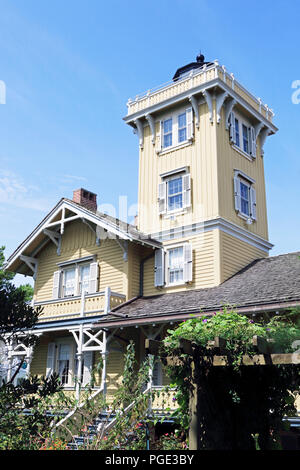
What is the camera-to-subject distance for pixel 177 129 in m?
20.5

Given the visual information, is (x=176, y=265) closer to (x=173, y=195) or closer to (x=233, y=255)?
(x=233, y=255)

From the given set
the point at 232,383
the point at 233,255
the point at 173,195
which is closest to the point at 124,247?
the point at 173,195

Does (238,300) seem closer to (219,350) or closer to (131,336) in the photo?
(131,336)

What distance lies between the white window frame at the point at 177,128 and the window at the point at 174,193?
1.34 metres

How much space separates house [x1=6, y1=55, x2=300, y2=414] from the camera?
1689 cm

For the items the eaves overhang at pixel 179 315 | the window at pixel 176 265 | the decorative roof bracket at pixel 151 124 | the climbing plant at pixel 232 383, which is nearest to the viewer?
the climbing plant at pixel 232 383

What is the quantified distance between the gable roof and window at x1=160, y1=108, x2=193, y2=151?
14.0ft

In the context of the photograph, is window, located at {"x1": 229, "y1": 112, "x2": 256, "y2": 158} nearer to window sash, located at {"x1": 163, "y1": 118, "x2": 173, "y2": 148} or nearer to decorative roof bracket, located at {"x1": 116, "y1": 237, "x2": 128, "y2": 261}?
window sash, located at {"x1": 163, "y1": 118, "x2": 173, "y2": 148}

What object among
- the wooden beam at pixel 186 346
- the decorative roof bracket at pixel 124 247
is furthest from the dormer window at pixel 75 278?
the wooden beam at pixel 186 346

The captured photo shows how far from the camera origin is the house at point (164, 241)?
16.9m

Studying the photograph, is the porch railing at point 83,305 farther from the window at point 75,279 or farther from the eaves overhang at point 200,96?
the eaves overhang at point 200,96

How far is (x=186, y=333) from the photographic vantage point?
7.38 m

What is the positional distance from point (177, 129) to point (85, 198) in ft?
19.7
